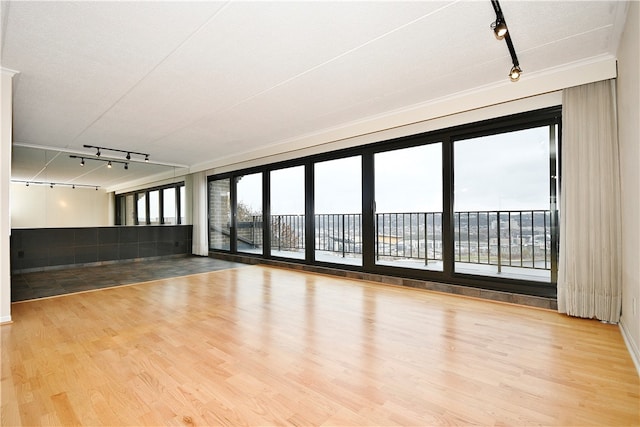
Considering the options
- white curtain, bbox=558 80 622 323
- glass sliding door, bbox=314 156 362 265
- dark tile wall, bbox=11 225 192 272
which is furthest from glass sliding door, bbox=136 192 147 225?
white curtain, bbox=558 80 622 323

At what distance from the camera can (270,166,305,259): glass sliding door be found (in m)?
6.35

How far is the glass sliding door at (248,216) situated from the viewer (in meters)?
7.18

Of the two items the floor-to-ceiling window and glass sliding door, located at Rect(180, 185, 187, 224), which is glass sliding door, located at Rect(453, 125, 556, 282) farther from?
glass sliding door, located at Rect(180, 185, 187, 224)

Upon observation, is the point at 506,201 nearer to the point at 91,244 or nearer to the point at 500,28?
the point at 500,28

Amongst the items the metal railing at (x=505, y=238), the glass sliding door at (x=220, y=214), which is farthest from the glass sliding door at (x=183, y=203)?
the metal railing at (x=505, y=238)

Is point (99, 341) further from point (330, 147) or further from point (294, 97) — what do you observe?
point (330, 147)

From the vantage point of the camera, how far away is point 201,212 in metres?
8.03

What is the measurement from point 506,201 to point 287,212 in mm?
4211

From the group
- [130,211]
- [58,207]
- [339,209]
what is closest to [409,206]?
[339,209]

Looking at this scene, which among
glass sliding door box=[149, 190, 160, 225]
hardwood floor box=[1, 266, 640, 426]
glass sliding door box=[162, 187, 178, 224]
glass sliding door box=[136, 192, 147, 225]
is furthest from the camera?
glass sliding door box=[162, 187, 178, 224]

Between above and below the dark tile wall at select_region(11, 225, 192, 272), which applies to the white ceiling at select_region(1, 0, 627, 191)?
above

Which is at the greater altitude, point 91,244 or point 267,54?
point 267,54

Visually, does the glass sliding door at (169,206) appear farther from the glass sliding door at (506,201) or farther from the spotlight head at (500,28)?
the spotlight head at (500,28)

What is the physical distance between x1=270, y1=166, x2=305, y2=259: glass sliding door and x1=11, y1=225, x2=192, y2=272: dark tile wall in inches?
116
